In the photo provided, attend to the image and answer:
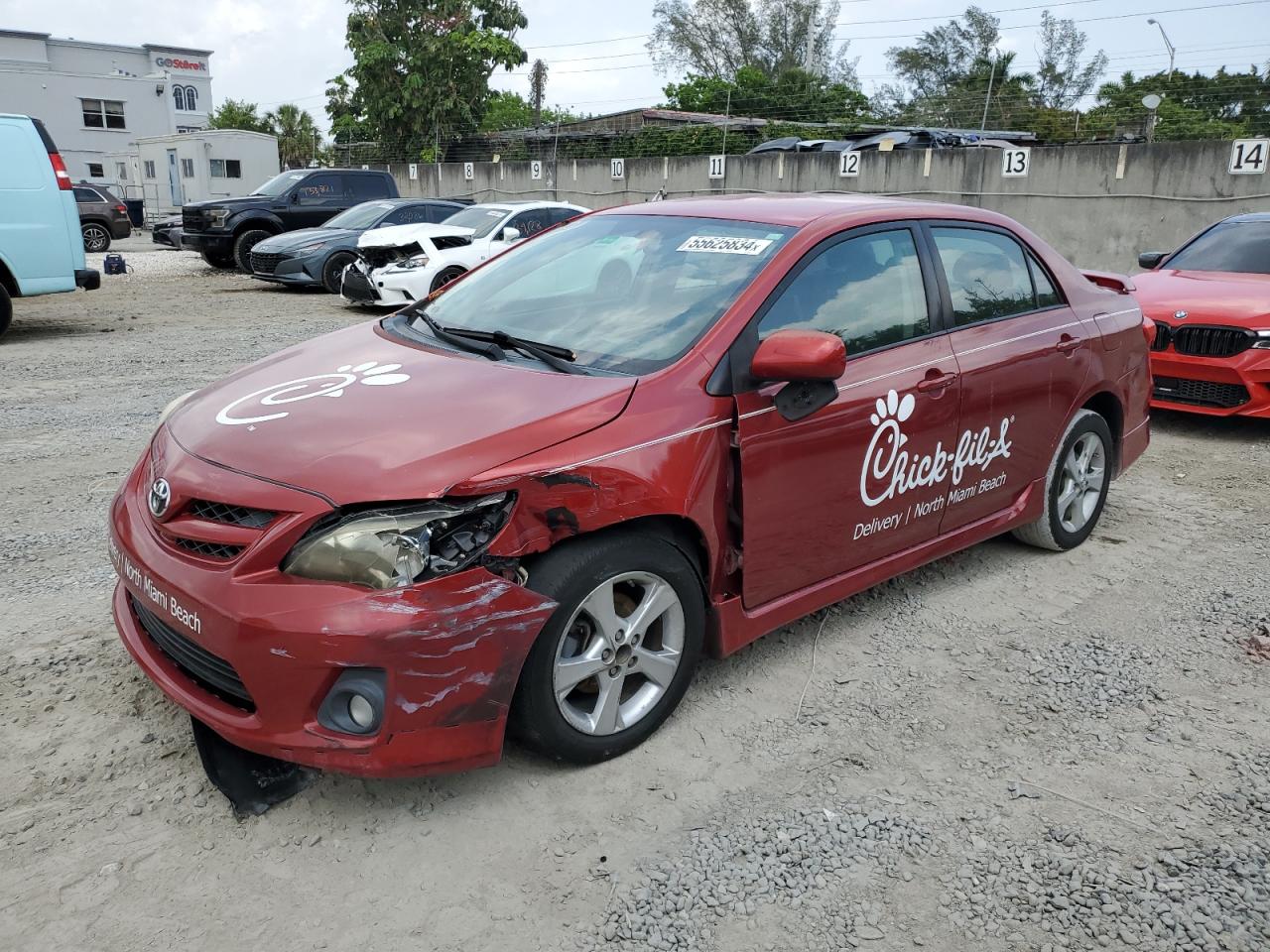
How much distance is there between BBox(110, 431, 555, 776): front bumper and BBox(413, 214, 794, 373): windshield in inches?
39.7

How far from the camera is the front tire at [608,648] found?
9.16 ft

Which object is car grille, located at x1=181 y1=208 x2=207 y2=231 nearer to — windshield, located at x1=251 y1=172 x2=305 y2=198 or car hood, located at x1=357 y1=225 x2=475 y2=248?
windshield, located at x1=251 y1=172 x2=305 y2=198

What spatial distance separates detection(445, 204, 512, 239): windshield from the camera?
1356 centimetres

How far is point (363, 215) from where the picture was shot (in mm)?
15922

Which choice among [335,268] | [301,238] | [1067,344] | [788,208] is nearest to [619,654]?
[788,208]

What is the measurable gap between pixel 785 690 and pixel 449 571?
4.82 feet

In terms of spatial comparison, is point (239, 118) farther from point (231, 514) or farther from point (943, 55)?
point (231, 514)

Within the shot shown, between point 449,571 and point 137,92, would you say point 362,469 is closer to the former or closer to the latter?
point 449,571

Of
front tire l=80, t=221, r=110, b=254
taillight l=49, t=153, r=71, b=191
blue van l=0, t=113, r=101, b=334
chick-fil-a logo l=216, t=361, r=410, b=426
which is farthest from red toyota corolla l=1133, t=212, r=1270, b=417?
front tire l=80, t=221, r=110, b=254

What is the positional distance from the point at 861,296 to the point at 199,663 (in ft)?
8.16

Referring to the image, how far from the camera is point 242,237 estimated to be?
17.4 metres

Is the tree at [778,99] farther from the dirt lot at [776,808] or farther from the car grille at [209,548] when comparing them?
the car grille at [209,548]

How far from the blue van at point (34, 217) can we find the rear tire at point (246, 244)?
262 inches

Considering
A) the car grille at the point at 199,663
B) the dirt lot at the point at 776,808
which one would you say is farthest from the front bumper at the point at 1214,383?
the car grille at the point at 199,663
